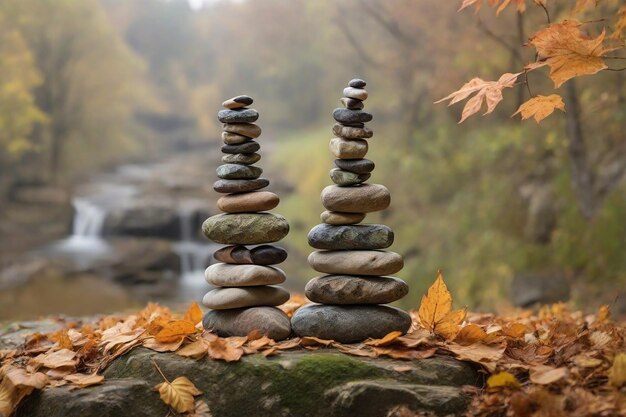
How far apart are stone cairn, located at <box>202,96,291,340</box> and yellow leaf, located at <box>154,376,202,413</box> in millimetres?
536

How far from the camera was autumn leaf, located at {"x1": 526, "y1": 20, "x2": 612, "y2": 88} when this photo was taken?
118 inches

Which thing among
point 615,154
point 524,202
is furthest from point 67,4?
point 615,154

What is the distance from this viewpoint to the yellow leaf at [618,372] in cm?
271

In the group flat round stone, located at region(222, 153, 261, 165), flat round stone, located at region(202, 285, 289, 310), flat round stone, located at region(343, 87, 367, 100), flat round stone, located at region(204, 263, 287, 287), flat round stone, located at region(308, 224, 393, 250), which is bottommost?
flat round stone, located at region(202, 285, 289, 310)

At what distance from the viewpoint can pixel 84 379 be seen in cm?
307

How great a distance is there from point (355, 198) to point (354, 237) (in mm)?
215

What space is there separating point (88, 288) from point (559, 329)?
10818 millimetres

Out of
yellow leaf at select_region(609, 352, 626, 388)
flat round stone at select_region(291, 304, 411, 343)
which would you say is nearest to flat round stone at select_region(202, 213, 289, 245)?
flat round stone at select_region(291, 304, 411, 343)

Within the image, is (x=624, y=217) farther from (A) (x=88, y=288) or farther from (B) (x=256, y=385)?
(A) (x=88, y=288)

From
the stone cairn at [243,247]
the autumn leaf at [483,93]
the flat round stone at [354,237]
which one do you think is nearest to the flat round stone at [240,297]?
the stone cairn at [243,247]

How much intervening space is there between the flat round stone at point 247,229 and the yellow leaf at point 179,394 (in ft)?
2.93

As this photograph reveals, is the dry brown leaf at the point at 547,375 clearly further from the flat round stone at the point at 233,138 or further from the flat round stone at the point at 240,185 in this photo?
the flat round stone at the point at 233,138

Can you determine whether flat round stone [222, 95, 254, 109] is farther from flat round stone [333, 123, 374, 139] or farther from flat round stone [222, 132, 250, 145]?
flat round stone [333, 123, 374, 139]

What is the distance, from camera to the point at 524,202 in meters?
10.5
